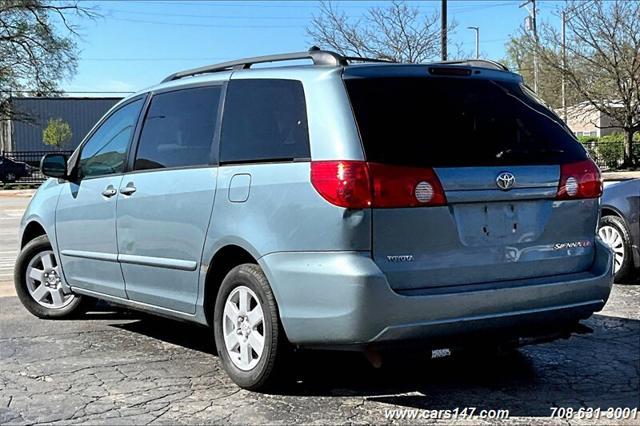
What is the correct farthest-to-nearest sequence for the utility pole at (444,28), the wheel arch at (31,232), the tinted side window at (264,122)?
the utility pole at (444,28) < the wheel arch at (31,232) < the tinted side window at (264,122)

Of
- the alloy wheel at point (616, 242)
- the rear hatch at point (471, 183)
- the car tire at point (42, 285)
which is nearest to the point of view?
the rear hatch at point (471, 183)

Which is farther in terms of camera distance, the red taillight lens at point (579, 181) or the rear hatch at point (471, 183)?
the red taillight lens at point (579, 181)

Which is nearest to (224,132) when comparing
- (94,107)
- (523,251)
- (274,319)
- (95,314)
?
(274,319)

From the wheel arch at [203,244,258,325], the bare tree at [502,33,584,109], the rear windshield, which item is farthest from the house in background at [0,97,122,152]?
the rear windshield

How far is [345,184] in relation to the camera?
12.8ft

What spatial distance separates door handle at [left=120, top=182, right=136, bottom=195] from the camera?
5.36 meters

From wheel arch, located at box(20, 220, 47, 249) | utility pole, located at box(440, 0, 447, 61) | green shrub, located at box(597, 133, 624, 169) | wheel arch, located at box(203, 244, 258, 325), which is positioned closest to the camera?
wheel arch, located at box(203, 244, 258, 325)

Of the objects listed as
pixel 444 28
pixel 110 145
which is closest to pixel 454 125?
pixel 110 145

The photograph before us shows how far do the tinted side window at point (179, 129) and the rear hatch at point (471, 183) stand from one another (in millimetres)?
1142

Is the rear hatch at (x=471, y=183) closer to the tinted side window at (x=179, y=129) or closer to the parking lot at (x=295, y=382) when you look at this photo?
the parking lot at (x=295, y=382)

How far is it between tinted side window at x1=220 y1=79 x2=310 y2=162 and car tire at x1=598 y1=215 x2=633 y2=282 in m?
4.41

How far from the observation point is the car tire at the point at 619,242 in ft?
25.3

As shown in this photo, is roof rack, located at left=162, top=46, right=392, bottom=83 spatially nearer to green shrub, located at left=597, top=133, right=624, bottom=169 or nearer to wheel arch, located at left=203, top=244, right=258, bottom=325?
wheel arch, located at left=203, top=244, right=258, bottom=325

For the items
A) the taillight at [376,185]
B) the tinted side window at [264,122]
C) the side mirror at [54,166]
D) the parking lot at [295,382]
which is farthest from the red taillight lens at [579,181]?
the side mirror at [54,166]
